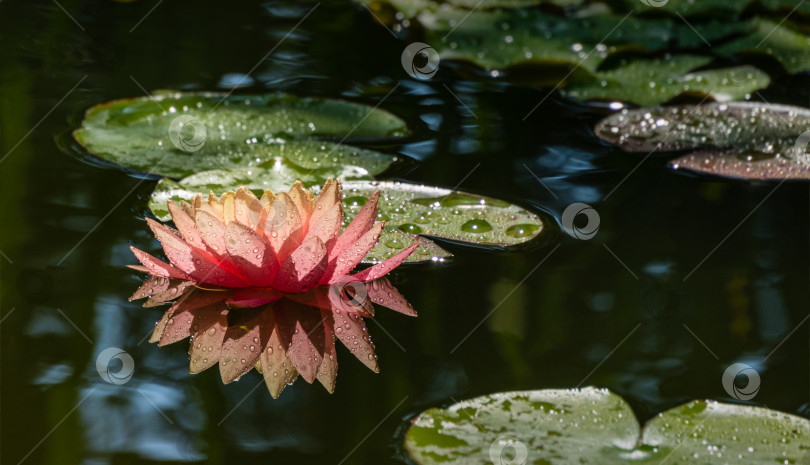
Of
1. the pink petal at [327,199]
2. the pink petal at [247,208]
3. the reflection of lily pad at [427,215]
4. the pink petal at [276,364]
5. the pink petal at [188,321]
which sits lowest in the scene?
the pink petal at [276,364]

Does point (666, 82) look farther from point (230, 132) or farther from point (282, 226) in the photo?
point (282, 226)

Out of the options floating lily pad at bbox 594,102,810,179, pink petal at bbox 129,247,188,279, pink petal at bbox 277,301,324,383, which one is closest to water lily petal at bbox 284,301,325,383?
pink petal at bbox 277,301,324,383

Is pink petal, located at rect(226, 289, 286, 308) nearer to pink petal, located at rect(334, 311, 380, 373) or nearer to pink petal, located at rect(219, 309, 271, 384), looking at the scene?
pink petal, located at rect(219, 309, 271, 384)

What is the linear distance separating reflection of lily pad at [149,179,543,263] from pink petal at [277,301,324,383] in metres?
0.20

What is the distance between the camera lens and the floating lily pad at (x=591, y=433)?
122 cm

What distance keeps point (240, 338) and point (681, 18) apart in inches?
93.5

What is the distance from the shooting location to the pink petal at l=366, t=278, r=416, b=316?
1.65 m

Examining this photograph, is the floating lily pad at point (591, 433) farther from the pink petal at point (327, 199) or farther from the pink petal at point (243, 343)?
the pink petal at point (327, 199)

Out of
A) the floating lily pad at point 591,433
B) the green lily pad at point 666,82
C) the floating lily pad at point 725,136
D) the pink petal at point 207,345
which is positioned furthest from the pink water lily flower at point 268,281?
the green lily pad at point 666,82

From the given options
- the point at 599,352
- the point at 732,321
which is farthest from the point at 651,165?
the point at 599,352

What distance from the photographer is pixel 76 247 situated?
1.79 metres

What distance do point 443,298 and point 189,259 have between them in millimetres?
495

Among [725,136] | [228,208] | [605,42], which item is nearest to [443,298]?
[228,208]

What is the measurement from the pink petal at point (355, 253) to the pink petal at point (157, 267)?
0.30 metres
